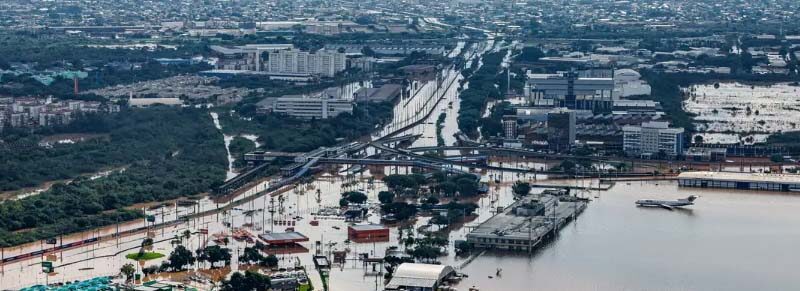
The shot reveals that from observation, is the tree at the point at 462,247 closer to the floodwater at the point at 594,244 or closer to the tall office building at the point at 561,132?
the floodwater at the point at 594,244

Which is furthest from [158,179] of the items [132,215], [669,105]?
[669,105]

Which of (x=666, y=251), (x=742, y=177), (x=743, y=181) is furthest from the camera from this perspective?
(x=742, y=177)

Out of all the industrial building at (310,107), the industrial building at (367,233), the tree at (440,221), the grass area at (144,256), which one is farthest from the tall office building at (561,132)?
the grass area at (144,256)

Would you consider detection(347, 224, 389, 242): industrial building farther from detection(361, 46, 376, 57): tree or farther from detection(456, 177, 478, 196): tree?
detection(361, 46, 376, 57): tree

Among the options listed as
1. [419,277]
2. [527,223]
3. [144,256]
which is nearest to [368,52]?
[527,223]

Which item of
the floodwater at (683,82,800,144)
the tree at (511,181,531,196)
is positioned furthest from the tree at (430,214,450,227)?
the floodwater at (683,82,800,144)

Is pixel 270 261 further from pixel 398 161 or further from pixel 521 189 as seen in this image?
pixel 398 161

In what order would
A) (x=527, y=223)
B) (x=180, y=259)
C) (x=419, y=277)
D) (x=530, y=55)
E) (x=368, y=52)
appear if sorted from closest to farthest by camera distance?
1. (x=419, y=277)
2. (x=180, y=259)
3. (x=527, y=223)
4. (x=530, y=55)
5. (x=368, y=52)
